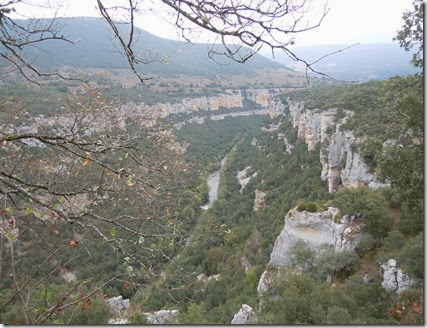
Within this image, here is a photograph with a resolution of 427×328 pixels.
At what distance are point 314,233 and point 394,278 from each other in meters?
5.50

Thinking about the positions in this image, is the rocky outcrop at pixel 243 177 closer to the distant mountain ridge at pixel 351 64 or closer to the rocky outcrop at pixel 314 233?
the distant mountain ridge at pixel 351 64

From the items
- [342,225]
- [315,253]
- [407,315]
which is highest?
[407,315]

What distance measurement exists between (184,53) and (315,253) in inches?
3520

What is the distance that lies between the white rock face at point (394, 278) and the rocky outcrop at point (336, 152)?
6.90m

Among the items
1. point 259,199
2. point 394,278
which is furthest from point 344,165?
point 394,278

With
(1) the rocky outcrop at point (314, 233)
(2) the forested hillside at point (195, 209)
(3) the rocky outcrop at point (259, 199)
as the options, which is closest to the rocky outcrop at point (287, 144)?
(2) the forested hillside at point (195, 209)

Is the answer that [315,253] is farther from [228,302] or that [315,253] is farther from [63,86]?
[63,86]

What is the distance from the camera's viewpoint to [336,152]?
18.9 m

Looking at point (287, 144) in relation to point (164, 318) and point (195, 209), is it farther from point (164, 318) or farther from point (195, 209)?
point (164, 318)

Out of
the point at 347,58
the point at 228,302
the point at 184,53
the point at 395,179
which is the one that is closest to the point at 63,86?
the point at 228,302

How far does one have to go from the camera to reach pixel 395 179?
5.96 metres

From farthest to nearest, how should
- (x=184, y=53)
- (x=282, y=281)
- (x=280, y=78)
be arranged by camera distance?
(x=184, y=53), (x=280, y=78), (x=282, y=281)

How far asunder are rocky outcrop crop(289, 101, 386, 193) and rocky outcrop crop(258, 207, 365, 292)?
11.1 ft

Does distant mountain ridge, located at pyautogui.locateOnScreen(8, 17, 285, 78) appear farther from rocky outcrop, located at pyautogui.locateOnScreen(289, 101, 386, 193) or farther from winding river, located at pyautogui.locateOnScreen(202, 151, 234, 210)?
rocky outcrop, located at pyautogui.locateOnScreen(289, 101, 386, 193)
